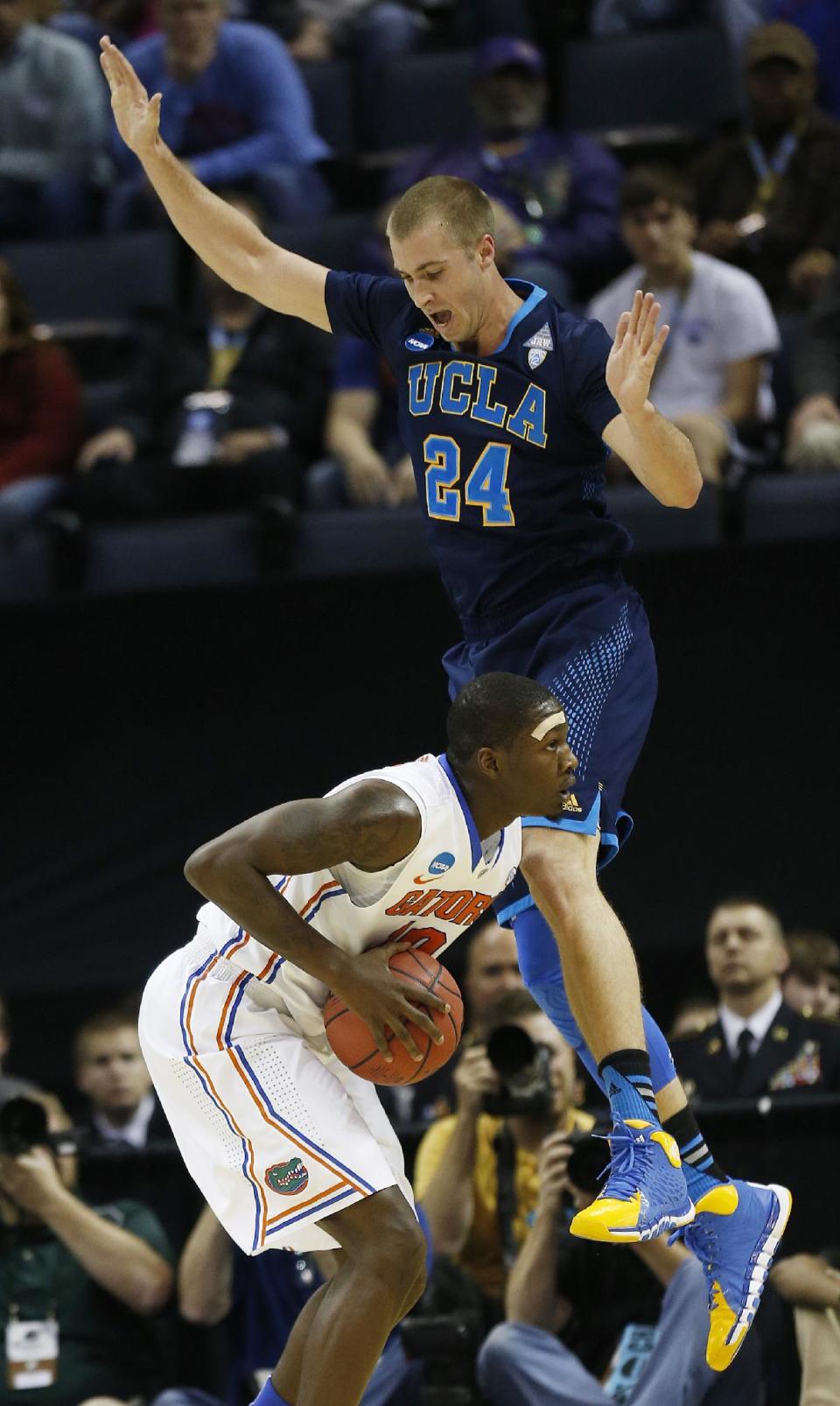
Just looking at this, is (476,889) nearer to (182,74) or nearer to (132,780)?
(132,780)

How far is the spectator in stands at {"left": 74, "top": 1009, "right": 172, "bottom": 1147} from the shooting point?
7395mm

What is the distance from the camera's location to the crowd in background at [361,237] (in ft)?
27.4

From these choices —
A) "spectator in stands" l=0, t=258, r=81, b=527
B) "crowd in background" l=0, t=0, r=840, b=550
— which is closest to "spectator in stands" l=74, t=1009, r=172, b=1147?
"crowd in background" l=0, t=0, r=840, b=550

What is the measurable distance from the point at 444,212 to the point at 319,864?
1.53m

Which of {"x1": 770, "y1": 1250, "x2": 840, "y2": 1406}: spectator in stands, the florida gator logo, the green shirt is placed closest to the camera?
the florida gator logo

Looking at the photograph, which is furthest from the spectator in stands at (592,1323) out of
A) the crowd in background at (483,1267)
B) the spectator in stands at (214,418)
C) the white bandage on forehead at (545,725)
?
the spectator in stands at (214,418)

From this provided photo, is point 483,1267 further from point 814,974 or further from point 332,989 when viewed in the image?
point 332,989

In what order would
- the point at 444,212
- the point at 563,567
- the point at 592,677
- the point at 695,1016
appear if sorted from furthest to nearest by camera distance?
the point at 695,1016
the point at 563,567
the point at 592,677
the point at 444,212

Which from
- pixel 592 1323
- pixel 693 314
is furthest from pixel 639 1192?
pixel 693 314

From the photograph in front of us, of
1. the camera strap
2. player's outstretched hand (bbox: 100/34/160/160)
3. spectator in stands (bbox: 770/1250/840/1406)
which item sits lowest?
spectator in stands (bbox: 770/1250/840/1406)

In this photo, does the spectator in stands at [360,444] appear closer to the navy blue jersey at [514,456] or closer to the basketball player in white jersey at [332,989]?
the navy blue jersey at [514,456]

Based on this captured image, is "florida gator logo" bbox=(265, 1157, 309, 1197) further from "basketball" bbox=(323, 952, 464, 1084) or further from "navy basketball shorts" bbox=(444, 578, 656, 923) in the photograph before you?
"navy basketball shorts" bbox=(444, 578, 656, 923)

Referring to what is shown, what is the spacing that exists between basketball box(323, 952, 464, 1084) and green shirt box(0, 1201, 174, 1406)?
2.41 m

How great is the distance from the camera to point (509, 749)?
4.32 m
